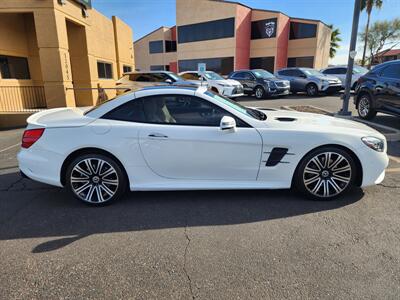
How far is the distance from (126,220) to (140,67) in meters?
42.4

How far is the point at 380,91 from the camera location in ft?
24.3

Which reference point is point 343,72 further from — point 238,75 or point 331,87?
point 238,75

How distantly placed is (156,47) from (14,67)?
31903 mm

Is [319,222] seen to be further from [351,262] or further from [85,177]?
[85,177]

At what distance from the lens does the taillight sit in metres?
3.44

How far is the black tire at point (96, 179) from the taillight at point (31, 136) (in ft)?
1.74

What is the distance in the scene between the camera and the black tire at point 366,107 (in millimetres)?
7996

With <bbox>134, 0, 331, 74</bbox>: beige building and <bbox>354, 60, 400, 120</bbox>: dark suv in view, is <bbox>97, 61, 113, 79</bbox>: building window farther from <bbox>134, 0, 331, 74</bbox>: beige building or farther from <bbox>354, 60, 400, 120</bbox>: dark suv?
<bbox>134, 0, 331, 74</bbox>: beige building

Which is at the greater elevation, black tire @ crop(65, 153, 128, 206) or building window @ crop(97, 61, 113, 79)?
building window @ crop(97, 61, 113, 79)

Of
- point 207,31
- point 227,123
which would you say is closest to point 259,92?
point 227,123

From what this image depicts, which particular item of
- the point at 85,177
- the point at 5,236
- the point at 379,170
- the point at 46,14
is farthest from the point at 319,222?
the point at 46,14

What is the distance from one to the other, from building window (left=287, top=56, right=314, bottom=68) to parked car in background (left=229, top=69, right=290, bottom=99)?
Answer: 49.9ft

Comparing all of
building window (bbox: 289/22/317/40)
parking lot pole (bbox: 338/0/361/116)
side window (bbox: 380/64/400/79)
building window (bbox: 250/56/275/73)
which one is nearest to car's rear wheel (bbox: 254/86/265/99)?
parking lot pole (bbox: 338/0/361/116)

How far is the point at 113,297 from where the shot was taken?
6.92ft
